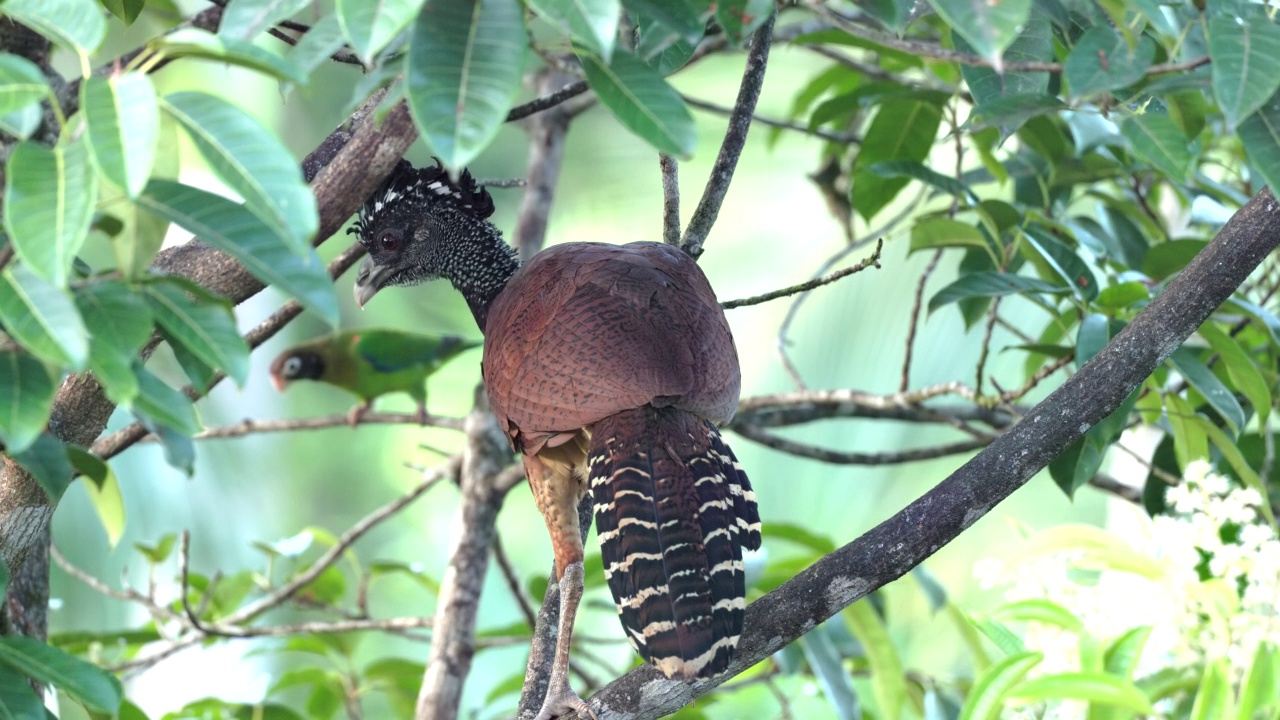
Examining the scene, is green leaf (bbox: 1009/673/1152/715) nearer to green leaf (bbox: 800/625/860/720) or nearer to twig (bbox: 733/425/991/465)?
green leaf (bbox: 800/625/860/720)

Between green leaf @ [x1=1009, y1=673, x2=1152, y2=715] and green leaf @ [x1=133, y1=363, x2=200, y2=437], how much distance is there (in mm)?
1210

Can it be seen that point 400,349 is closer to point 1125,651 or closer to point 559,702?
point 559,702

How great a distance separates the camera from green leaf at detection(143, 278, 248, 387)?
4.05ft

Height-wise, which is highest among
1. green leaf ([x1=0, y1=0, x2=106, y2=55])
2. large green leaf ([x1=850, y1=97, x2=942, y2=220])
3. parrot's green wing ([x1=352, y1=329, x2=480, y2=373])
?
parrot's green wing ([x1=352, y1=329, x2=480, y2=373])

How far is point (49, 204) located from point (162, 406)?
0.87 ft

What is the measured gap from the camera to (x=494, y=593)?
43.5ft

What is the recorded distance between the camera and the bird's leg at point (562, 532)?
7.46 feet

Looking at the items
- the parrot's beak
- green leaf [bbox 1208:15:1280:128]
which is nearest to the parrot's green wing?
the parrot's beak

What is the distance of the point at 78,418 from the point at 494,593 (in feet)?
38.2

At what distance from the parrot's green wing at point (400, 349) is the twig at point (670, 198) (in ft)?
7.94

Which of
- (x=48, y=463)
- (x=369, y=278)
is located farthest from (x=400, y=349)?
(x=48, y=463)

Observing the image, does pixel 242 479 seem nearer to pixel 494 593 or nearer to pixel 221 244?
pixel 494 593

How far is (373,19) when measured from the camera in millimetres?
1143

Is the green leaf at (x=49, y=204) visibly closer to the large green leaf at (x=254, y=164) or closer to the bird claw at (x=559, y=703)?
the large green leaf at (x=254, y=164)
